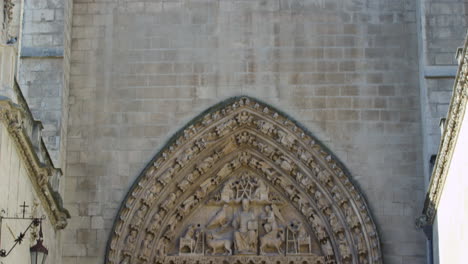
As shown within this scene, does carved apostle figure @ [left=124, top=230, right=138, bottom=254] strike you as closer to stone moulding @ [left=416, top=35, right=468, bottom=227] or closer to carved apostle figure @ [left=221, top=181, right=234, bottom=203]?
carved apostle figure @ [left=221, top=181, right=234, bottom=203]

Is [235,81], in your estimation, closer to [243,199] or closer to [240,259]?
[243,199]

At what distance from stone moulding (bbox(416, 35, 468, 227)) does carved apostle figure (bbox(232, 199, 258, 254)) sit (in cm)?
238

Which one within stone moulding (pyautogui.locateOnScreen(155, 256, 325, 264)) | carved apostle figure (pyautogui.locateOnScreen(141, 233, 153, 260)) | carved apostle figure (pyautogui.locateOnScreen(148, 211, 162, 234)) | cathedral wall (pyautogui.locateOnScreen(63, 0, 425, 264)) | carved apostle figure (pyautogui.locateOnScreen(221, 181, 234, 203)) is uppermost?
cathedral wall (pyautogui.locateOnScreen(63, 0, 425, 264))

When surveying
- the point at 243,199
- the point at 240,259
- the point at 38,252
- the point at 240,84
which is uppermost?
the point at 240,84

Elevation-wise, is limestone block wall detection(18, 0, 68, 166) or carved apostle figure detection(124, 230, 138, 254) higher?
limestone block wall detection(18, 0, 68, 166)

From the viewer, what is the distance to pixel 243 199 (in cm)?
1930

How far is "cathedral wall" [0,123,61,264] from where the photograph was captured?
15.1m

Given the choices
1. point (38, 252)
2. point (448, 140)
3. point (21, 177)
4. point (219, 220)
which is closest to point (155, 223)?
point (219, 220)

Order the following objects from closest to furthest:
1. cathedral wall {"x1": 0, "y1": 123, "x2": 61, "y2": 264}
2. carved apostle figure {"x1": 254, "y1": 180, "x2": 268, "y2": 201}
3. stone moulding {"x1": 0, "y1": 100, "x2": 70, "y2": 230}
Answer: cathedral wall {"x1": 0, "y1": 123, "x2": 61, "y2": 264}
stone moulding {"x1": 0, "y1": 100, "x2": 70, "y2": 230}
carved apostle figure {"x1": 254, "y1": 180, "x2": 268, "y2": 201}

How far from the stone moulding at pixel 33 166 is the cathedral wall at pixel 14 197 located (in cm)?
8

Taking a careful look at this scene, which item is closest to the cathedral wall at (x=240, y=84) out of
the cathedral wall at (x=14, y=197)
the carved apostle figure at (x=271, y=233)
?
the carved apostle figure at (x=271, y=233)

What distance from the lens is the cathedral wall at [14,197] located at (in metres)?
15.1

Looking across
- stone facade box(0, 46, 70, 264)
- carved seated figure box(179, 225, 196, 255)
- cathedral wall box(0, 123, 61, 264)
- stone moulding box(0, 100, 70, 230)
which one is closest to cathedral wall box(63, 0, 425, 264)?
stone moulding box(0, 100, 70, 230)

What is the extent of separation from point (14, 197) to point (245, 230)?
14.4 ft
